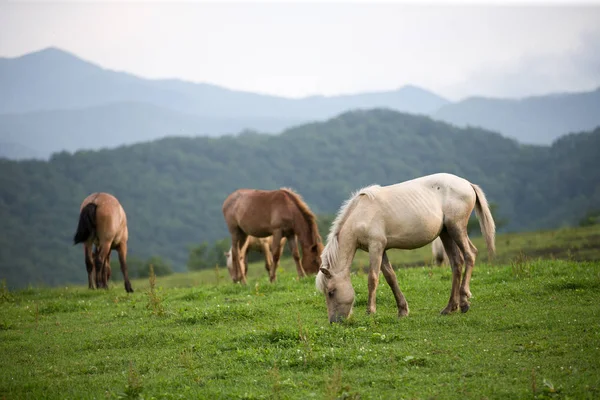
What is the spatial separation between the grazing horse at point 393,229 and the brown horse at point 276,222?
513 cm

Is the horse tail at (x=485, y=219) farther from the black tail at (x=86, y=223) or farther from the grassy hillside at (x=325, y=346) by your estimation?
the black tail at (x=86, y=223)

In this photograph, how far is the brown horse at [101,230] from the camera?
17781 millimetres

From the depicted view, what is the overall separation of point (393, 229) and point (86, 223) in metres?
10.4

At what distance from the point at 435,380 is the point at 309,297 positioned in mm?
5670

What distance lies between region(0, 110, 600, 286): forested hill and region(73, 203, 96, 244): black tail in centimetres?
8579

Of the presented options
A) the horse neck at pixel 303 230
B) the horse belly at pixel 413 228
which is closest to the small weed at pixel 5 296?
the horse neck at pixel 303 230

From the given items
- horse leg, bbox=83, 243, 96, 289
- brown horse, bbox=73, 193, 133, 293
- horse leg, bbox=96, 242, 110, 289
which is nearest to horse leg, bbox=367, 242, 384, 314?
brown horse, bbox=73, 193, 133, 293

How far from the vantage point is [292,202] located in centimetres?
1656

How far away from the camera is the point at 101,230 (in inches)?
707

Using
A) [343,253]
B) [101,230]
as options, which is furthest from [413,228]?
[101,230]

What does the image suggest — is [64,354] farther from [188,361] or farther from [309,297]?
[309,297]

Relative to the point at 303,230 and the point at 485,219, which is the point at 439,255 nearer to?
the point at 303,230

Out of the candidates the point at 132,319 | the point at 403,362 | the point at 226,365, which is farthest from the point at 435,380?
the point at 132,319

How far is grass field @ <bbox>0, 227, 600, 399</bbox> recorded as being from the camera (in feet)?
23.8
